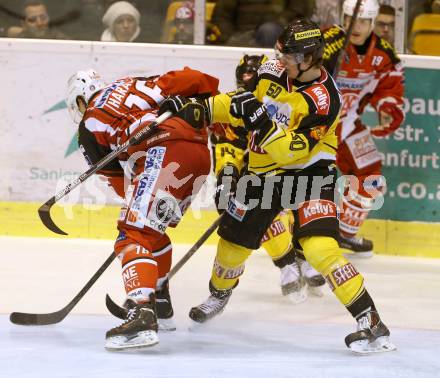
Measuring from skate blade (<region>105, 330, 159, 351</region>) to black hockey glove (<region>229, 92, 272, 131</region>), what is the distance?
88 centimetres

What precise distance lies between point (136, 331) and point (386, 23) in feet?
9.98

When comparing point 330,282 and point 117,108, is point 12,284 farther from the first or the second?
point 330,282

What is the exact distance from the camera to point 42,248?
249 inches

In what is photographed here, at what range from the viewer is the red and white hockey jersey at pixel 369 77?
6.15 meters

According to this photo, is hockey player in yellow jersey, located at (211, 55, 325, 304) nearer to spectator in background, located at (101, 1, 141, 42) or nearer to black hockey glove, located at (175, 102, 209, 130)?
black hockey glove, located at (175, 102, 209, 130)

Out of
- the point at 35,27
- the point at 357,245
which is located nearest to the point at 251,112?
the point at 357,245

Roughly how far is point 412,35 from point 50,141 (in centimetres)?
221

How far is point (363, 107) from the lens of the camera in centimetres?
629

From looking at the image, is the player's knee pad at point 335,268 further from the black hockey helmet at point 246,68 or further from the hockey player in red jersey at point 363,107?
the hockey player in red jersey at point 363,107

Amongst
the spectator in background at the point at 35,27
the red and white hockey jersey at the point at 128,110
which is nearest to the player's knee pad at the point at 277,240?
the red and white hockey jersey at the point at 128,110

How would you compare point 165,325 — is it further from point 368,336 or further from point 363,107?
point 363,107

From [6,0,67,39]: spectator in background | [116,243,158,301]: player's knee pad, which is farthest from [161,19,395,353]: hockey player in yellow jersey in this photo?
[6,0,67,39]: spectator in background

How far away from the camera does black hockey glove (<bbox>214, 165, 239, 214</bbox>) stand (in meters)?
5.22

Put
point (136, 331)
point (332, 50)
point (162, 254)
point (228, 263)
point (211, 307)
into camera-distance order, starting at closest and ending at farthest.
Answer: point (136, 331) → point (162, 254) → point (228, 263) → point (211, 307) → point (332, 50)
